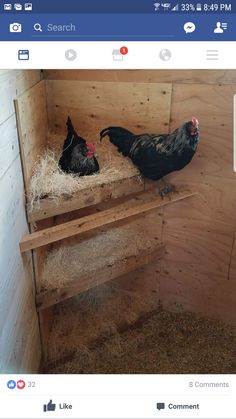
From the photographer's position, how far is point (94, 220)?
3.74ft

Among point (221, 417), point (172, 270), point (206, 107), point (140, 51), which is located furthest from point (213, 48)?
point (172, 270)

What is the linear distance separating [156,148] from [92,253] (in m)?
0.46

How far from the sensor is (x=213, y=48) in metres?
0.58

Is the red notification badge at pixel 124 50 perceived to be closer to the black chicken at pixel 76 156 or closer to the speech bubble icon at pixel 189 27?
the speech bubble icon at pixel 189 27

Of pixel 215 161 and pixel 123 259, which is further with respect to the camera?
pixel 123 259

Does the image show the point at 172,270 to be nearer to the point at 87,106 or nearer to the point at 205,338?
the point at 205,338

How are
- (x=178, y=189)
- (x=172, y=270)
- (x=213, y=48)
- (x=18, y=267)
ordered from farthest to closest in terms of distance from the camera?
(x=172, y=270) < (x=178, y=189) < (x=18, y=267) < (x=213, y=48)

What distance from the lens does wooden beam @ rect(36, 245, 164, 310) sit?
3.88 feet

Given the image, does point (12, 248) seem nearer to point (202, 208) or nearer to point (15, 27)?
point (15, 27)

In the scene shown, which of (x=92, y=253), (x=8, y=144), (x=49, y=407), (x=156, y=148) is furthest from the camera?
(x=92, y=253)

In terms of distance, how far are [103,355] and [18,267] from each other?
A: 47 cm

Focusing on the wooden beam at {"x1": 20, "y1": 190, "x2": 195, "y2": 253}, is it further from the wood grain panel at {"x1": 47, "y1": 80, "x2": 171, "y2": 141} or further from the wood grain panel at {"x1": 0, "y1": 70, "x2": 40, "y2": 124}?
the wood grain panel at {"x1": 0, "y1": 70, "x2": 40, "y2": 124}

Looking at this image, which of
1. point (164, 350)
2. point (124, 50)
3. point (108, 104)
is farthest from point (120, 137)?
point (164, 350)

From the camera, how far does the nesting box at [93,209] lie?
1.08 metres
